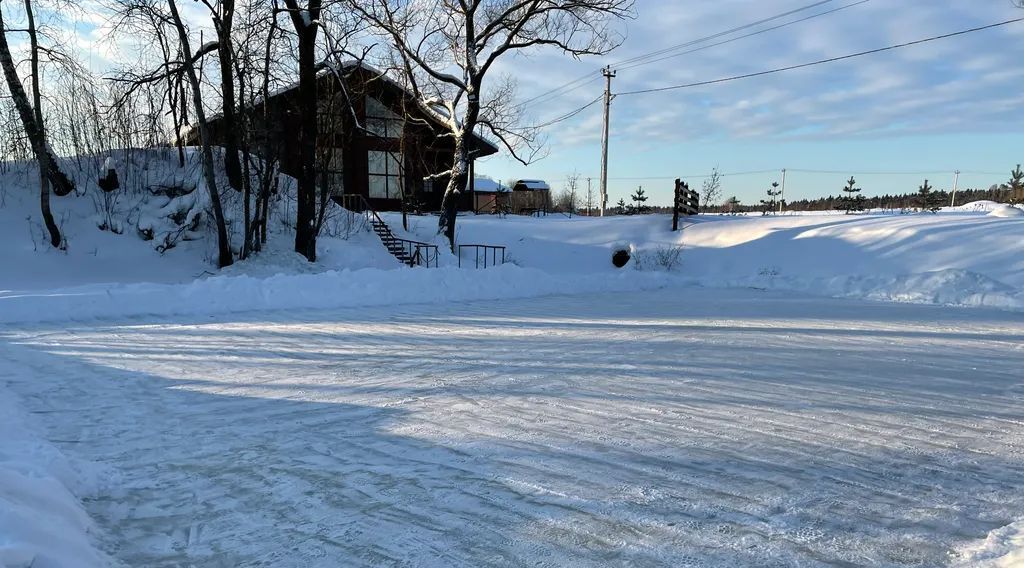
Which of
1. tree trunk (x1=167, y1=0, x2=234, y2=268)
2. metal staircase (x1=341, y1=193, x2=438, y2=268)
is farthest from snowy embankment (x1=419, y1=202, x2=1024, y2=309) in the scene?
tree trunk (x1=167, y1=0, x2=234, y2=268)

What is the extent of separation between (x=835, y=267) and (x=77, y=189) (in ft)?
76.0

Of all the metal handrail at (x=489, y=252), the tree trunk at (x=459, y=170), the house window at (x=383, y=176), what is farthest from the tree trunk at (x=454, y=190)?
the house window at (x=383, y=176)

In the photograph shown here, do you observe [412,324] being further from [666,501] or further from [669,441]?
[666,501]

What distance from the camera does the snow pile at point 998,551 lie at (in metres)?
2.58

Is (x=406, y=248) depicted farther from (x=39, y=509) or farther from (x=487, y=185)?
(x=487, y=185)

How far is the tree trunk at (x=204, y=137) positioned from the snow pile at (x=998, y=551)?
15725 millimetres

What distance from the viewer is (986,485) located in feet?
11.3

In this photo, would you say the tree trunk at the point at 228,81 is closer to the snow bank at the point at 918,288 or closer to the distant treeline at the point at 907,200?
the snow bank at the point at 918,288

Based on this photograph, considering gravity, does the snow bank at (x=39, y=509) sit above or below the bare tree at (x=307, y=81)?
below

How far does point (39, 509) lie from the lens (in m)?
2.62

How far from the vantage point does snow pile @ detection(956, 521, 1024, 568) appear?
2578mm

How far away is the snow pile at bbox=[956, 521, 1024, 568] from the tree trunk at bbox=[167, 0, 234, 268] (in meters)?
15.7

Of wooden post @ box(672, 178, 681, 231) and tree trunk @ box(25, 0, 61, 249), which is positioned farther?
wooden post @ box(672, 178, 681, 231)

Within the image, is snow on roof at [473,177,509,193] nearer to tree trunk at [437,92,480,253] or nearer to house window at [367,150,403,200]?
house window at [367,150,403,200]
